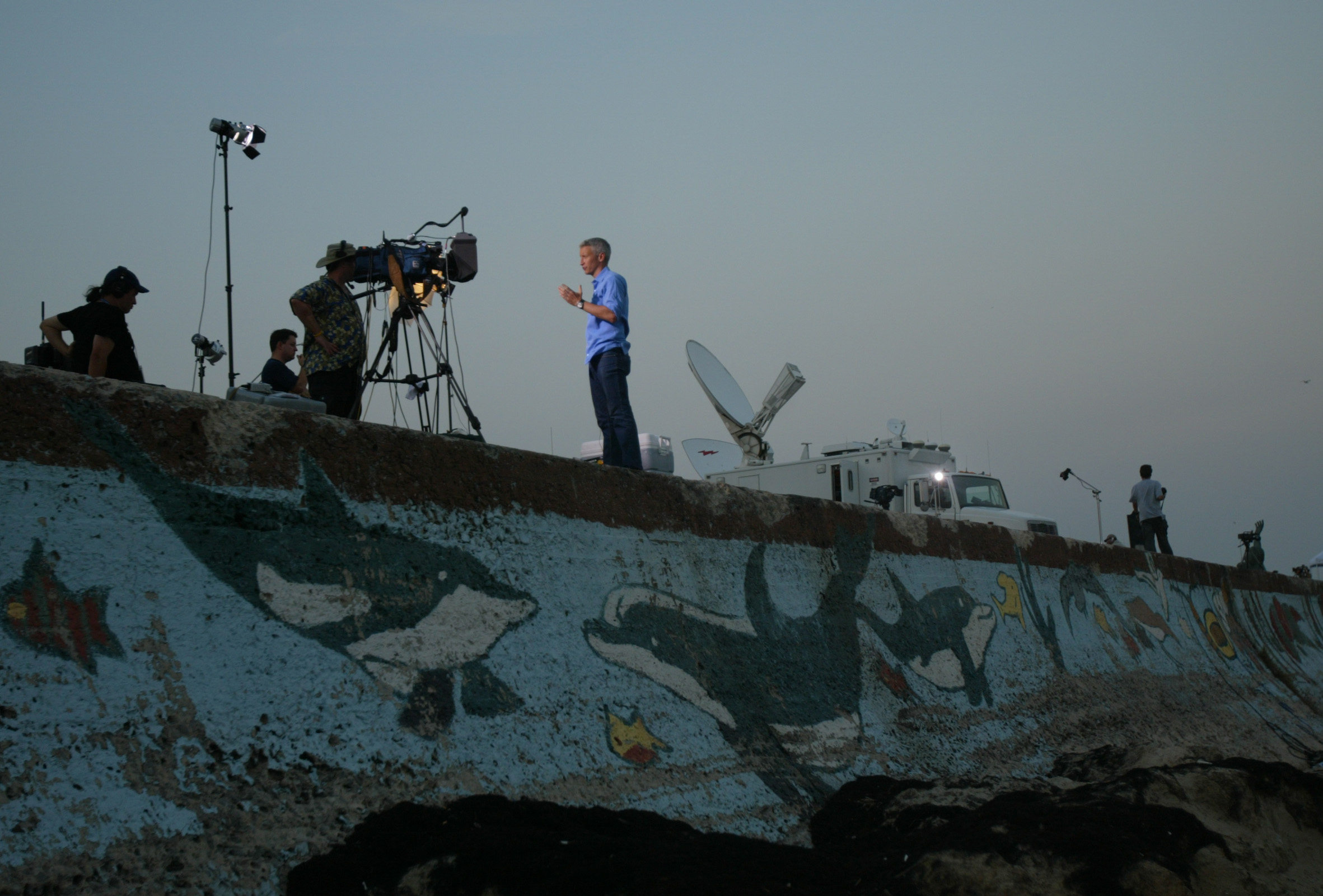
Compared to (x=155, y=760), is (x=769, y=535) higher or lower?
higher

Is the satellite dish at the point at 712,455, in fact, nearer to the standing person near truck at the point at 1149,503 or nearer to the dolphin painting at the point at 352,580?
the standing person near truck at the point at 1149,503

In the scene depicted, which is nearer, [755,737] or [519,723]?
[519,723]

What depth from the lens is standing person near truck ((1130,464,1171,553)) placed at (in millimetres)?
11977

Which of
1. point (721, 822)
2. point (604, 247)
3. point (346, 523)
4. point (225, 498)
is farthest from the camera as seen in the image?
point (604, 247)

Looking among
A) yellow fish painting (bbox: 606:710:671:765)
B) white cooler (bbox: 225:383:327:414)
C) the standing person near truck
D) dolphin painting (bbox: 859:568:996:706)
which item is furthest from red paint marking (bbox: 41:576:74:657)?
the standing person near truck

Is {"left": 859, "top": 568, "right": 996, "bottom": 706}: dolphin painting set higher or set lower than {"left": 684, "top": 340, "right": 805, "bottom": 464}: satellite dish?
lower

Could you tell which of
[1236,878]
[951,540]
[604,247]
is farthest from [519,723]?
[604,247]

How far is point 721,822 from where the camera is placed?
2.88 m

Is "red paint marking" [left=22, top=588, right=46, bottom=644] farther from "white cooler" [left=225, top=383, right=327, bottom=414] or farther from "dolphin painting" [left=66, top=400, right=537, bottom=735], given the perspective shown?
"white cooler" [left=225, top=383, right=327, bottom=414]

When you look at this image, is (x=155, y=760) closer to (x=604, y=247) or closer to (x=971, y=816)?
(x=971, y=816)

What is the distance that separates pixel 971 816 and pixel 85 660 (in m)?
2.22

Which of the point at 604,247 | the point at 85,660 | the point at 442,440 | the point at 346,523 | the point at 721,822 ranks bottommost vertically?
the point at 721,822

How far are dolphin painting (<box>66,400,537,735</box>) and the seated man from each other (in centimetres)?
197

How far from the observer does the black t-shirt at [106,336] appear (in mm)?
3715
